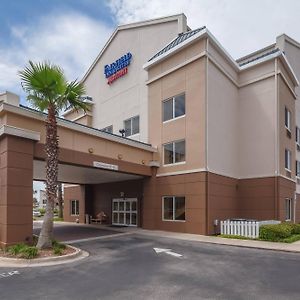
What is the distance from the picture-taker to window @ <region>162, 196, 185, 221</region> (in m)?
21.5

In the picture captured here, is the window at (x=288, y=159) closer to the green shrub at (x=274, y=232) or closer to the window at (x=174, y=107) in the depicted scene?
the green shrub at (x=274, y=232)

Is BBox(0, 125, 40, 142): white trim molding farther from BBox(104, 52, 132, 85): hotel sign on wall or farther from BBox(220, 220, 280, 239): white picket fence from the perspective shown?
BBox(104, 52, 132, 85): hotel sign on wall

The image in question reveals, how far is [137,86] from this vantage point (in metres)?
26.9

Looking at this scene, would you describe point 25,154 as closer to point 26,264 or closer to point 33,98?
point 33,98

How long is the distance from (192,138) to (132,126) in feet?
24.2

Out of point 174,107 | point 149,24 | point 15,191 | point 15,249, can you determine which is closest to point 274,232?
point 174,107

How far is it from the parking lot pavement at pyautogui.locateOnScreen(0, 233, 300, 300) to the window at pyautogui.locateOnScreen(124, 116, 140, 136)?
13.8 m

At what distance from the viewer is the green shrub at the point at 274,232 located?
17.1 meters

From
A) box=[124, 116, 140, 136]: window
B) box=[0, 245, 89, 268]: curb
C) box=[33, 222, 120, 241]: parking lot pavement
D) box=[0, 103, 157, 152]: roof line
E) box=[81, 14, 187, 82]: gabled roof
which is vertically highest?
box=[81, 14, 187, 82]: gabled roof

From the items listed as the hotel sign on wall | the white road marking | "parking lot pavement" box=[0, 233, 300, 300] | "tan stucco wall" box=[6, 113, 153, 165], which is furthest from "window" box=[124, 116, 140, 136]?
the white road marking

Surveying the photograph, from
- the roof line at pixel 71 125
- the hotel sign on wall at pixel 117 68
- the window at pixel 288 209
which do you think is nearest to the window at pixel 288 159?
the window at pixel 288 209

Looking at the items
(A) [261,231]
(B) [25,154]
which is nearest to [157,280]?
(B) [25,154]

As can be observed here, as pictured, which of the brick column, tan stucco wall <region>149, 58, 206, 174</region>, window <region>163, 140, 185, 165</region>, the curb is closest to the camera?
the curb

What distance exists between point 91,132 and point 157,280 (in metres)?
11.3
